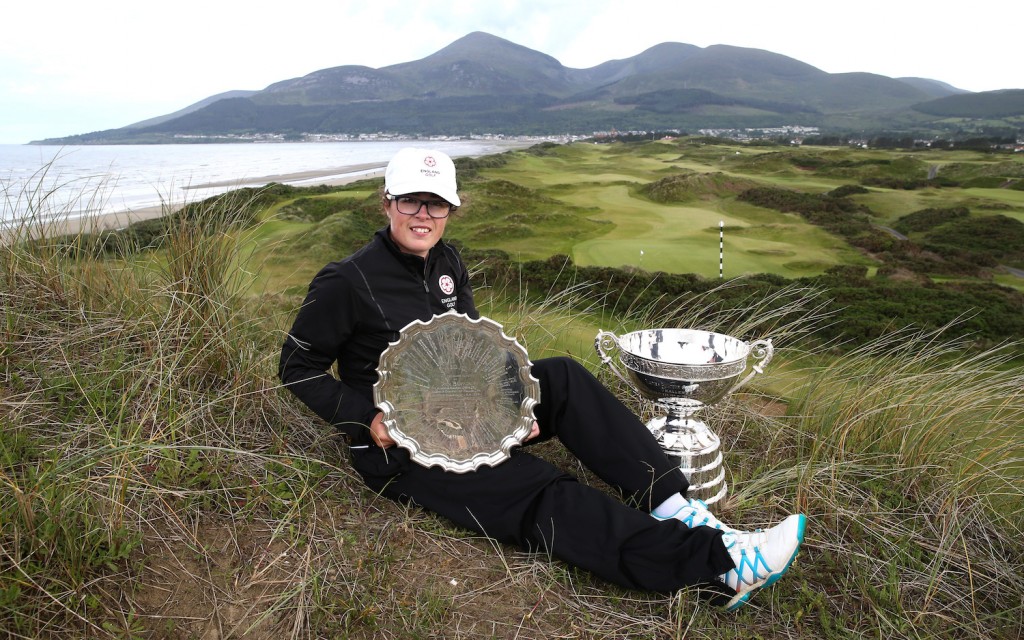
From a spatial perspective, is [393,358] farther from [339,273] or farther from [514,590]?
[514,590]

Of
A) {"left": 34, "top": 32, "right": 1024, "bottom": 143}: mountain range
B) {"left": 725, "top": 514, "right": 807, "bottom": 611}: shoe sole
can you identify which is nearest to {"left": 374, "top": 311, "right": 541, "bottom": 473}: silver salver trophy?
{"left": 725, "top": 514, "right": 807, "bottom": 611}: shoe sole

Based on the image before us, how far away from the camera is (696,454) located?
8.46 ft

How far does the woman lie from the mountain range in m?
68.9

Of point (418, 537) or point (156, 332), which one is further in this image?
point (156, 332)

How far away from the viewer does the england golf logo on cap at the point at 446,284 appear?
2617 mm

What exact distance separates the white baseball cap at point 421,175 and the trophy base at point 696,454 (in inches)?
57.5

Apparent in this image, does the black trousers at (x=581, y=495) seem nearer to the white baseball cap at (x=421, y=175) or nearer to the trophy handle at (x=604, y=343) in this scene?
the trophy handle at (x=604, y=343)

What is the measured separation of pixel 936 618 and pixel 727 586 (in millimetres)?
852

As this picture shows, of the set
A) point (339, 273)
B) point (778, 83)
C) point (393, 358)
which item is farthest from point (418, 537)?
point (778, 83)

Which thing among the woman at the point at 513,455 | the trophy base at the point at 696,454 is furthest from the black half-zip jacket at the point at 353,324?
the trophy base at the point at 696,454

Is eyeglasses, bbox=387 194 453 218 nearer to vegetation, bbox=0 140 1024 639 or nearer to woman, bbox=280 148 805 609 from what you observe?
woman, bbox=280 148 805 609

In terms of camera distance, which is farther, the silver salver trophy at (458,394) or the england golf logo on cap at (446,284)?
the england golf logo on cap at (446,284)

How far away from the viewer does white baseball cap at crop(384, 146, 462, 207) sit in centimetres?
226

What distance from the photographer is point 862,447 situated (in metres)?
3.23
